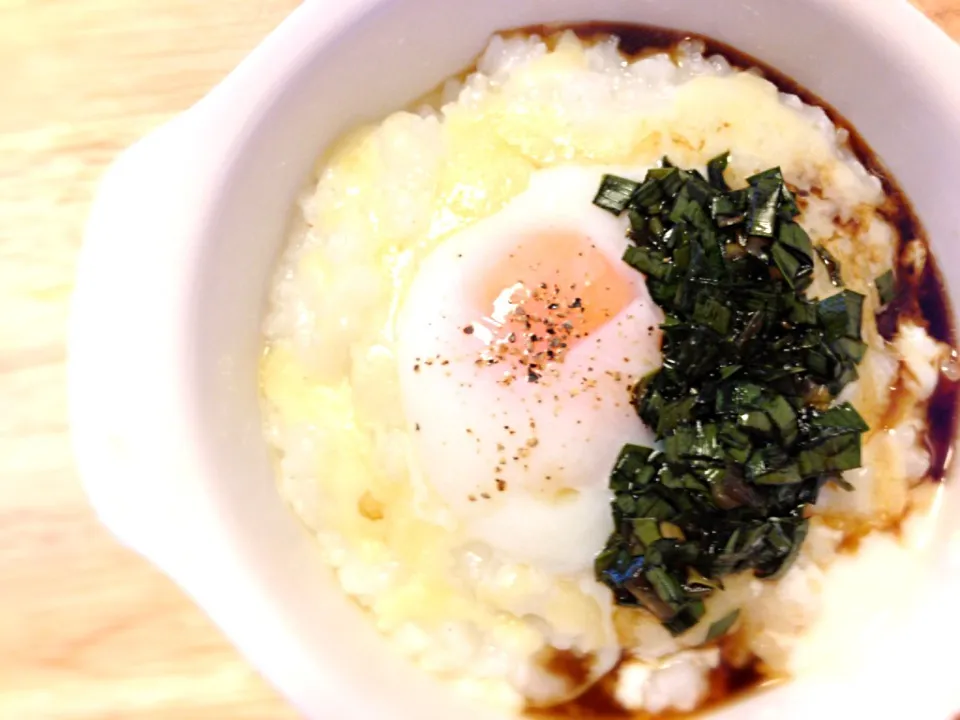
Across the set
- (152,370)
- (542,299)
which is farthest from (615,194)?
(152,370)

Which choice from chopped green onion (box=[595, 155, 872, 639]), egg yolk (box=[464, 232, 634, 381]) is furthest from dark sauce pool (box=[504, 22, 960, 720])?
egg yolk (box=[464, 232, 634, 381])

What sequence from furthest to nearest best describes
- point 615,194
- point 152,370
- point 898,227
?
1. point 898,227
2. point 615,194
3. point 152,370

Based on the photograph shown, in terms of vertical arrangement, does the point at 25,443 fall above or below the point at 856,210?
below

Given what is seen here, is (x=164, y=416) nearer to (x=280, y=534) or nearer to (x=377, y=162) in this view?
(x=280, y=534)

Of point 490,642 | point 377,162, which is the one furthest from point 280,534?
point 377,162

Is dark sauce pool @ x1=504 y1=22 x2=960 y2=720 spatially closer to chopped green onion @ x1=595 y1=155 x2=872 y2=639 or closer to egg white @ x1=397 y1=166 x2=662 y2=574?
chopped green onion @ x1=595 y1=155 x2=872 y2=639

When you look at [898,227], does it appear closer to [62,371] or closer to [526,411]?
[526,411]

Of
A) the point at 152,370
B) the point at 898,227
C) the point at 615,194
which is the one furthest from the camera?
the point at 898,227
